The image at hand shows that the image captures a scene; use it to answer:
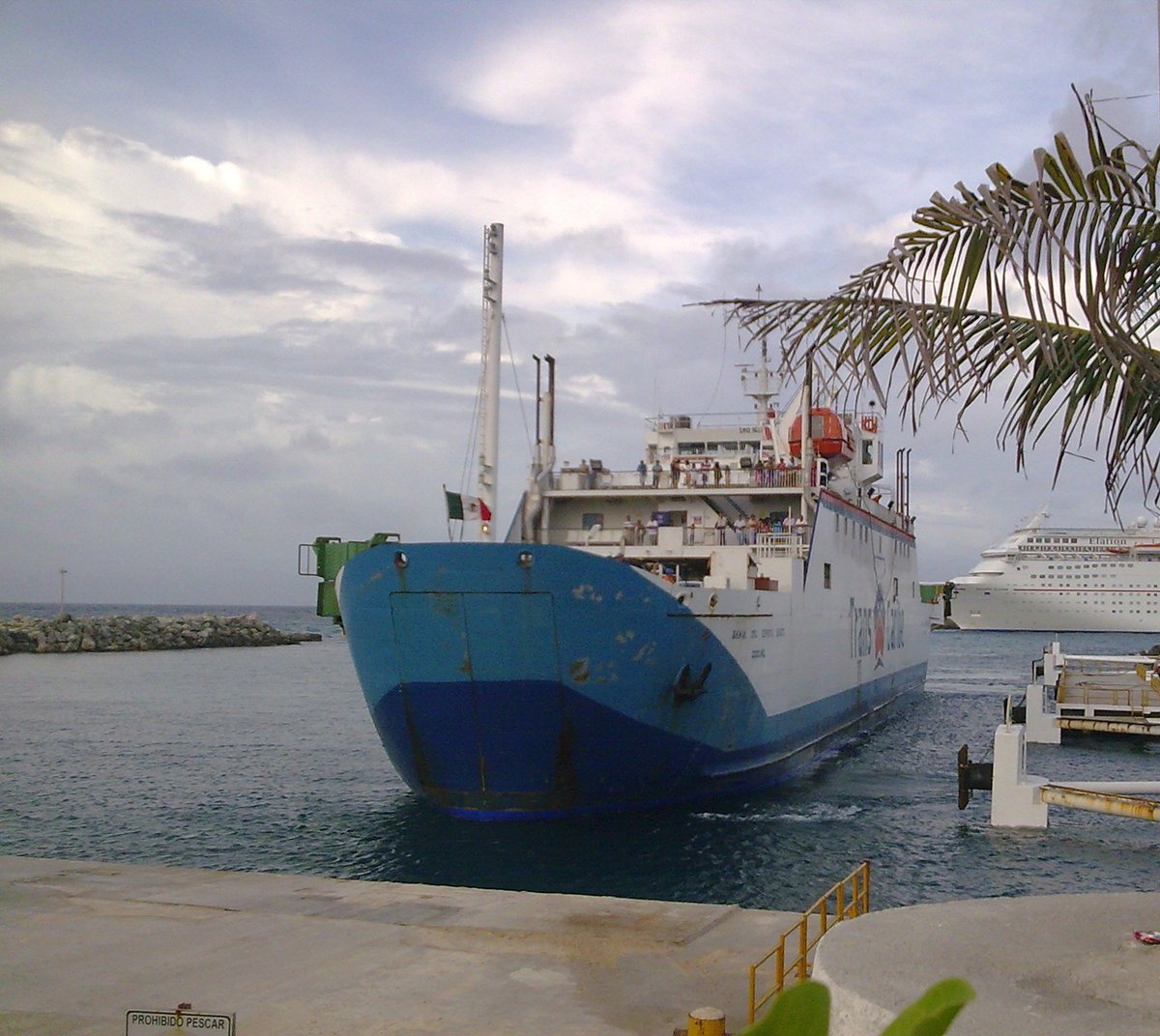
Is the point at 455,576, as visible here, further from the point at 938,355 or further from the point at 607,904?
the point at 938,355

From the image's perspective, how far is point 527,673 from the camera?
1473 centimetres

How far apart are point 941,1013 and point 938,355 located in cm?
408

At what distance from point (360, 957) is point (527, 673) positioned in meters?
6.67

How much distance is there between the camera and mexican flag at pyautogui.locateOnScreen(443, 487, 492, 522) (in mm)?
17625

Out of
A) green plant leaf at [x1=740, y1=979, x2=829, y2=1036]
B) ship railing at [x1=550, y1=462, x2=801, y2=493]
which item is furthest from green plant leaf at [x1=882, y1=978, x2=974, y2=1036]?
ship railing at [x1=550, y1=462, x2=801, y2=493]

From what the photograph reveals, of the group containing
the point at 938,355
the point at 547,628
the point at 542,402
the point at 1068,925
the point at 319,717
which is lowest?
the point at 319,717

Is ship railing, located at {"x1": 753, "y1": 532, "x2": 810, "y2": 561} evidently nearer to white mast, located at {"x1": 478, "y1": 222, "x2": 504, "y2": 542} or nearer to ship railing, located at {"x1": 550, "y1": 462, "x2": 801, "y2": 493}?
ship railing, located at {"x1": 550, "y1": 462, "x2": 801, "y2": 493}

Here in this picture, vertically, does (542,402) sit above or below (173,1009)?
above

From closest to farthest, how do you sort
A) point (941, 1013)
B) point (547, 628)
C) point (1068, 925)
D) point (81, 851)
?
1. point (941, 1013)
2. point (1068, 925)
3. point (547, 628)
4. point (81, 851)

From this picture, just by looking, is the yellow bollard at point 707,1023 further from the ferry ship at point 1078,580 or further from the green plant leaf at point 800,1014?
the ferry ship at point 1078,580

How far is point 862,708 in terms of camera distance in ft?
95.2

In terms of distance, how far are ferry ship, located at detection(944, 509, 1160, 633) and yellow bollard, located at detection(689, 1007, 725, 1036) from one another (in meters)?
93.2

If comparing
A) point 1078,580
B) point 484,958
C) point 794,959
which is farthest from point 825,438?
point 1078,580

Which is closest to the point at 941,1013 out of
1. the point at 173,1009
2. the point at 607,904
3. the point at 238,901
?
the point at 173,1009
